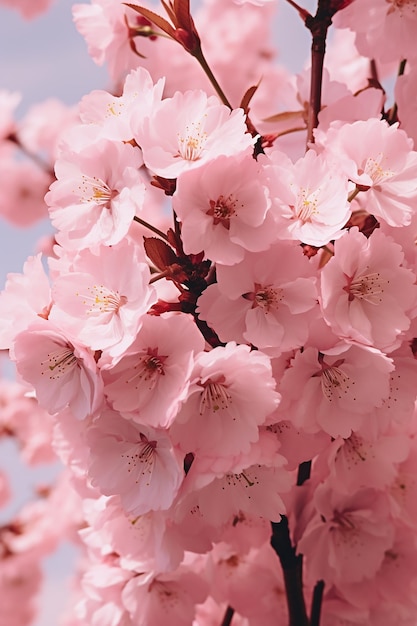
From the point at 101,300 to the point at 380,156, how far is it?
0.86 ft

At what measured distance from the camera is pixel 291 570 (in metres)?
0.82

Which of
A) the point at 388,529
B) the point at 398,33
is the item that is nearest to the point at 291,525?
the point at 388,529

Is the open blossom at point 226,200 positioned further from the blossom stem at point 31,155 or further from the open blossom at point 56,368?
the blossom stem at point 31,155

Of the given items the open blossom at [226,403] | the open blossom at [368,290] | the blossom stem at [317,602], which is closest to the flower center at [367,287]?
the open blossom at [368,290]

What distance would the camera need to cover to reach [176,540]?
0.75 m

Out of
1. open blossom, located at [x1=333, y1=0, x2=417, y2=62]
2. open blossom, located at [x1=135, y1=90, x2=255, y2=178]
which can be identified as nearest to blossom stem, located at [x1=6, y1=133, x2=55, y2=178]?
open blossom, located at [x1=333, y1=0, x2=417, y2=62]

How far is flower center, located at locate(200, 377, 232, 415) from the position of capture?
24.9 inches

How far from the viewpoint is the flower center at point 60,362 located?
636mm

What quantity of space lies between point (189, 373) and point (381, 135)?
0.26 m

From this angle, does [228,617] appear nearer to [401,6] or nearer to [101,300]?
[101,300]

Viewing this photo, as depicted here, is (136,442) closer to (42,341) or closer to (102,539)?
(42,341)

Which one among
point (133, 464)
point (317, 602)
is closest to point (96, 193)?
point (133, 464)

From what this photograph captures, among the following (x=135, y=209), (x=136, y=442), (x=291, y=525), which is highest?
(x=135, y=209)

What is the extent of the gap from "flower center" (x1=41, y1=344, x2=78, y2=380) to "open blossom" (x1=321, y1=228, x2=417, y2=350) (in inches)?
7.8
